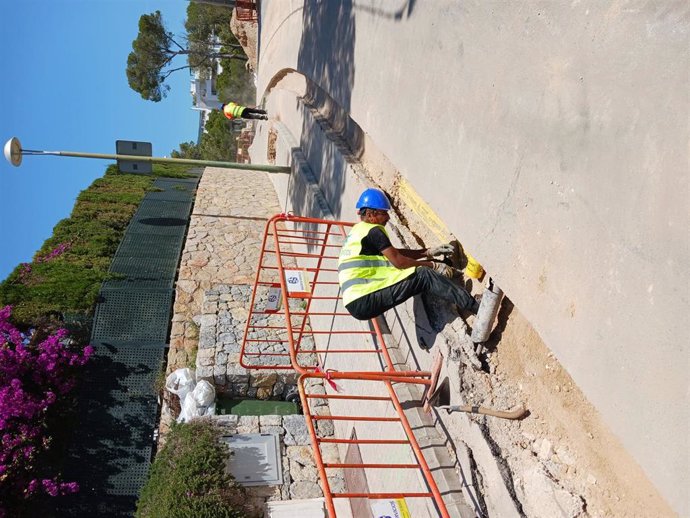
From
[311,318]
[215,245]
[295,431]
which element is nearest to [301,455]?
[295,431]

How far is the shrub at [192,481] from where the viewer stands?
559cm

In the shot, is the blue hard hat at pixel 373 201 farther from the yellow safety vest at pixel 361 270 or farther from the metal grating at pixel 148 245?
the metal grating at pixel 148 245

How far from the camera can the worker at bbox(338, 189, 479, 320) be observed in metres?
3.95

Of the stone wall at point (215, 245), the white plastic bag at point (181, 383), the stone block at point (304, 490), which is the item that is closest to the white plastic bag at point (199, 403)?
the white plastic bag at point (181, 383)

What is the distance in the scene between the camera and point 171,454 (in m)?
6.29

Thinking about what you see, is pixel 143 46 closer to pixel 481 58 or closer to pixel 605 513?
pixel 481 58

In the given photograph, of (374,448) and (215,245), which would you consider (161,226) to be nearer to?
(215,245)

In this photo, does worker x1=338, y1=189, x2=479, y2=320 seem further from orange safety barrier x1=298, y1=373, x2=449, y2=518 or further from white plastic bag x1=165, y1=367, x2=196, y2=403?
white plastic bag x1=165, y1=367, x2=196, y2=403

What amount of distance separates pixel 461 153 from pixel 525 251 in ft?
3.13

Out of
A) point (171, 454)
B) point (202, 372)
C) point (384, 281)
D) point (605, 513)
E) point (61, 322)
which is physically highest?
point (61, 322)

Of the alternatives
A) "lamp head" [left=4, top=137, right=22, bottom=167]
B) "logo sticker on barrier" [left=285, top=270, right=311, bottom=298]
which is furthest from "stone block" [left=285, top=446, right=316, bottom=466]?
"lamp head" [left=4, top=137, right=22, bottom=167]

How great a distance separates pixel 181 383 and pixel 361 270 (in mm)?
4062

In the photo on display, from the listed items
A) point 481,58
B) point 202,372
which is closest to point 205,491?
point 202,372

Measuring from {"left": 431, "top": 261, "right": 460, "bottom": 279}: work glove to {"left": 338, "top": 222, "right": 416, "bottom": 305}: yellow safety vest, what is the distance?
0.30 meters
